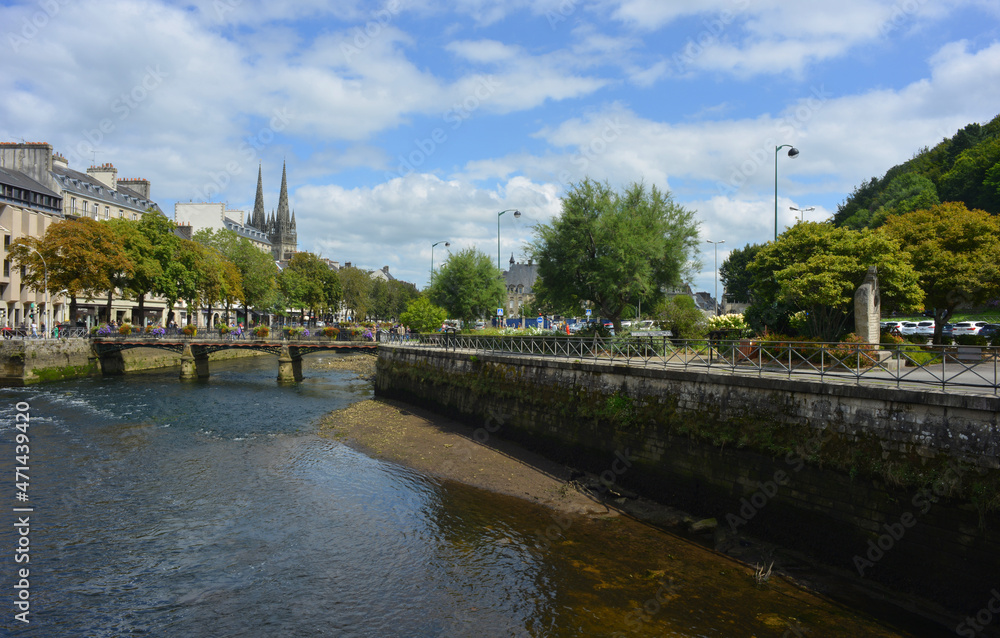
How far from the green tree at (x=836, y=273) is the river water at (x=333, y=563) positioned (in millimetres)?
11227

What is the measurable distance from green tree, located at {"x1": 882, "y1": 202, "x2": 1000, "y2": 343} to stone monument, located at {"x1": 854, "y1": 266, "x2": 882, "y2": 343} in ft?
16.0

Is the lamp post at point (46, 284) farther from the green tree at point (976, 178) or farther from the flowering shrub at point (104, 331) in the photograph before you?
the green tree at point (976, 178)

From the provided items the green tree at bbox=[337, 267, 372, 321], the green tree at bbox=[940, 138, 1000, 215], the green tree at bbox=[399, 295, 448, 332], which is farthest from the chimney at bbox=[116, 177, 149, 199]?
the green tree at bbox=[940, 138, 1000, 215]

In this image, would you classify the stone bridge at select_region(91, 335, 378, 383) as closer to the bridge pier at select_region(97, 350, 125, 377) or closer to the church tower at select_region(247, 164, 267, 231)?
the bridge pier at select_region(97, 350, 125, 377)

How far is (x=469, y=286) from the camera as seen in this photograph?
47500 millimetres

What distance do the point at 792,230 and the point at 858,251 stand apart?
3579 mm

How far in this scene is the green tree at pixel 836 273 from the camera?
19.1m

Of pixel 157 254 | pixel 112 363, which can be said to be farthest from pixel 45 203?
pixel 112 363

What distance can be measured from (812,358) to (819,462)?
3.60 m

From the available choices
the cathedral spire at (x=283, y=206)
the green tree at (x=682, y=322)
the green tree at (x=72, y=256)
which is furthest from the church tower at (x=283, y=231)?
the green tree at (x=682, y=322)

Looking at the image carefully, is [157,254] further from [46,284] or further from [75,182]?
[75,182]

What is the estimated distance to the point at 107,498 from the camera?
16.5 metres

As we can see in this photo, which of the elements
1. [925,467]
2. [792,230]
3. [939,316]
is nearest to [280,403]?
[792,230]

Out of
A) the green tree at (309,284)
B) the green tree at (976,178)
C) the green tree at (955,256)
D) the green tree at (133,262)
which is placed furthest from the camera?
the green tree at (309,284)
